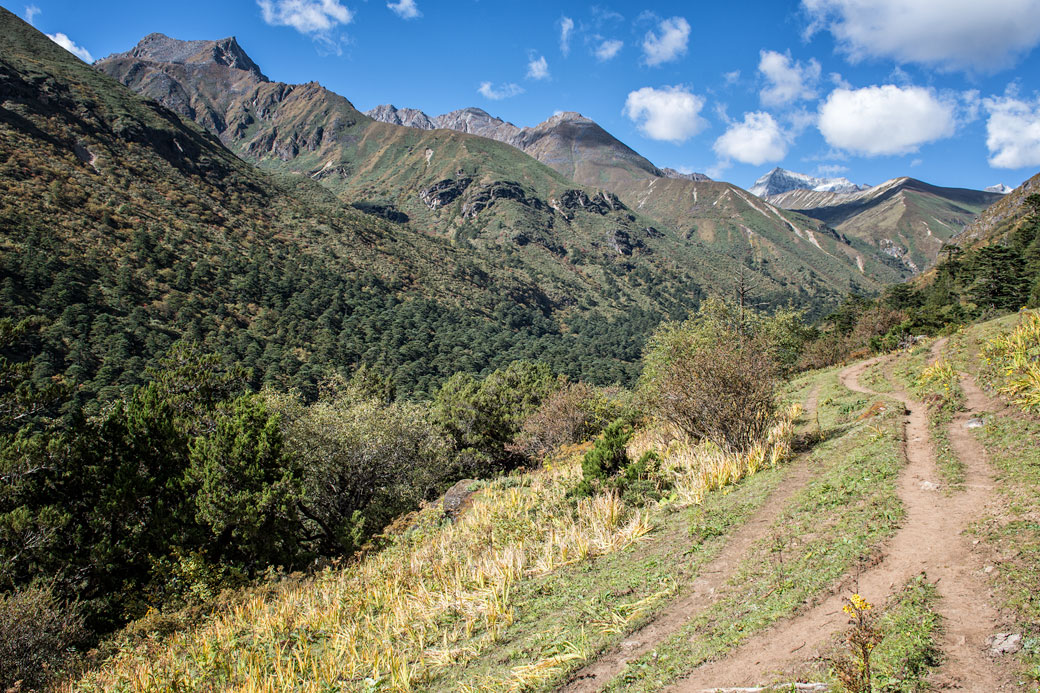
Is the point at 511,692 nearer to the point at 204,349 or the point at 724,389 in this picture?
the point at 724,389

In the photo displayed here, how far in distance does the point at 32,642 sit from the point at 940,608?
12407mm

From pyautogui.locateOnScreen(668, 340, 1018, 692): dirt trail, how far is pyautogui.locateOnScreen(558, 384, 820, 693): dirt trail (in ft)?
2.46

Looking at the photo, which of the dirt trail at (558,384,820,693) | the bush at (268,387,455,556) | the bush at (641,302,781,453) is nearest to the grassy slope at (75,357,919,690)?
the dirt trail at (558,384,820,693)

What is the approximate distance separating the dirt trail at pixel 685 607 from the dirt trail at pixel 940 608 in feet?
2.46

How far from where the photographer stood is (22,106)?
70.6m

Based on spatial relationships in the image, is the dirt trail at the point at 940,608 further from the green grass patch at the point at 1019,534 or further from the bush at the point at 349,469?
the bush at the point at 349,469

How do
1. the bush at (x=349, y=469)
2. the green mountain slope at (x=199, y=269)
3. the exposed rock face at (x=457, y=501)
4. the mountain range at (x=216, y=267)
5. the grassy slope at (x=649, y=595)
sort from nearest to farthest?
1. the grassy slope at (x=649, y=595)
2. the exposed rock face at (x=457, y=501)
3. the bush at (x=349, y=469)
4. the green mountain slope at (x=199, y=269)
5. the mountain range at (x=216, y=267)

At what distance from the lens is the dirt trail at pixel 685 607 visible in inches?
168

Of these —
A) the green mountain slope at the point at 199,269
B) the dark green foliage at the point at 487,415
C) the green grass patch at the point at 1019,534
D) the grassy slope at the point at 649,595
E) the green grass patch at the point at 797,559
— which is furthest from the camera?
the green mountain slope at the point at 199,269

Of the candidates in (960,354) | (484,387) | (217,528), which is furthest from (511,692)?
(484,387)

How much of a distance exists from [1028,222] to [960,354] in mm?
Answer: 51876

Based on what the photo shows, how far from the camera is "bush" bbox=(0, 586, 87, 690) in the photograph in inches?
290

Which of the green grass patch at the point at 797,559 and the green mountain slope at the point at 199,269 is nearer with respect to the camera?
the green grass patch at the point at 797,559

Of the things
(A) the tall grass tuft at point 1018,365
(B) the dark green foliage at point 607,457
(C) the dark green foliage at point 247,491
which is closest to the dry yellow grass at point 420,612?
(B) the dark green foliage at point 607,457
